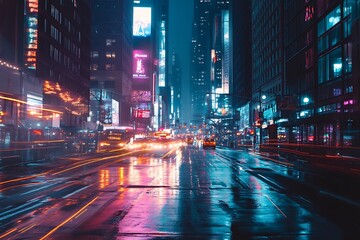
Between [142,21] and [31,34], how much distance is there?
4773 inches

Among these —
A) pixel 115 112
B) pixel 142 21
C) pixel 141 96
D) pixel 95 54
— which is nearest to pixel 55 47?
pixel 115 112

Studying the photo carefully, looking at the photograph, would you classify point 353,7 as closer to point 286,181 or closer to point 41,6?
point 286,181

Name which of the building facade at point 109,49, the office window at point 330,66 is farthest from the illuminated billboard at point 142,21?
the office window at point 330,66

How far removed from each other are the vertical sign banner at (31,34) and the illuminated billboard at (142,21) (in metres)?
115

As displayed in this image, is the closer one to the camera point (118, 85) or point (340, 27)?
point (340, 27)

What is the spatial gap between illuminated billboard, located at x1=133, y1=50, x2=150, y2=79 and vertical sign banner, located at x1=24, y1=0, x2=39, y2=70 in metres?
103

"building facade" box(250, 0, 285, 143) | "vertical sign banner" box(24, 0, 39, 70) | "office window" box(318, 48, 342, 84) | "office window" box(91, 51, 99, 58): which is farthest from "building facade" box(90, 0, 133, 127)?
"office window" box(318, 48, 342, 84)

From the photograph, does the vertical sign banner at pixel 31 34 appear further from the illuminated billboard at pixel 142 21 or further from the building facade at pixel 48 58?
the illuminated billboard at pixel 142 21

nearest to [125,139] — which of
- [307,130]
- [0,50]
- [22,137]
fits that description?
[0,50]

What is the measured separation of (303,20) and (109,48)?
85168 mm

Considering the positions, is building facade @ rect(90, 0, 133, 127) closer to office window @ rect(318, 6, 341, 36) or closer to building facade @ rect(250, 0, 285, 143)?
building facade @ rect(250, 0, 285, 143)

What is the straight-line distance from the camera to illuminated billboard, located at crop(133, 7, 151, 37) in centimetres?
18312

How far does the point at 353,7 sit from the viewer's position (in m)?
44.3

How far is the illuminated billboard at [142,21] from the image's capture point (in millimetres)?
183125
